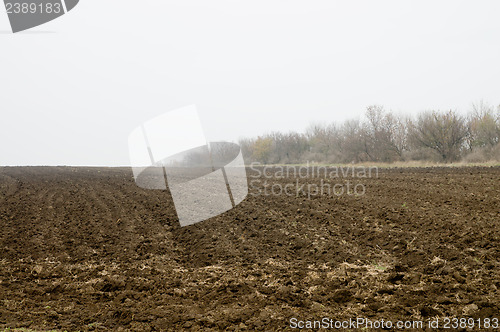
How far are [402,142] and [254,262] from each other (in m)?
38.8

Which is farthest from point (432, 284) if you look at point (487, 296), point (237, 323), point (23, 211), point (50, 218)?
point (23, 211)

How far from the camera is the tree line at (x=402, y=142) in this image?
34375 millimetres

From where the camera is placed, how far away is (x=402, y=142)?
41.2m

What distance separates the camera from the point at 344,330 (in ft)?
13.5

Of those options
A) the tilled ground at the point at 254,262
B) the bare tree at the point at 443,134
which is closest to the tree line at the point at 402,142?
the bare tree at the point at 443,134

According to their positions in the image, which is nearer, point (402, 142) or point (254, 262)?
point (254, 262)

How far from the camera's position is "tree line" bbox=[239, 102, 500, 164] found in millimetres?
34375

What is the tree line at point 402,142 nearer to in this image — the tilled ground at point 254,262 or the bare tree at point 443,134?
the bare tree at point 443,134

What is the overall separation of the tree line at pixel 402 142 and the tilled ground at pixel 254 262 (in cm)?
2531

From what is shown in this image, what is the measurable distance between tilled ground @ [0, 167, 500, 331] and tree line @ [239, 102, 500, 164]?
2531cm

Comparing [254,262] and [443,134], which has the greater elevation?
[254,262]

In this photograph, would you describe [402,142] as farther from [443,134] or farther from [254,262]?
[254,262]

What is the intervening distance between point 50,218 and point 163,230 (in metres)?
3.96

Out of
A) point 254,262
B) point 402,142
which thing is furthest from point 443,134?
point 254,262
